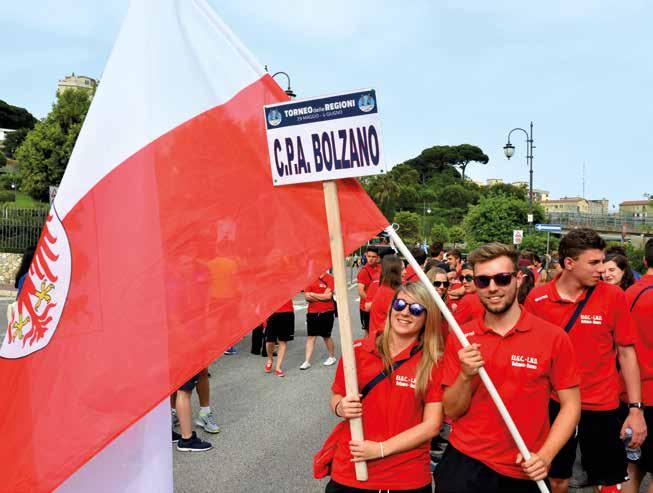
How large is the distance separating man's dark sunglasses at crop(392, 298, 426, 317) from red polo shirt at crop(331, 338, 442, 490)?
0.22 metres

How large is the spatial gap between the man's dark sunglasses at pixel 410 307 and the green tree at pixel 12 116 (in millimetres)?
131983

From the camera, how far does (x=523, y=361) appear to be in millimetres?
2654

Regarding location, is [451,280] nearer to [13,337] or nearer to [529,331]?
[529,331]

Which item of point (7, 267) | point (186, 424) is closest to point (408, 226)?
point (7, 267)

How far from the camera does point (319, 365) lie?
9.41 m

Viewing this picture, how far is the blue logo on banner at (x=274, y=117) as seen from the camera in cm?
260

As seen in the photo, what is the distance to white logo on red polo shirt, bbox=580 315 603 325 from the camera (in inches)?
144

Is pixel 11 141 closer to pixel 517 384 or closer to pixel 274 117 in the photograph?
pixel 274 117

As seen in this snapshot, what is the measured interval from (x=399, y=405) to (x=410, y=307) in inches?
17.8

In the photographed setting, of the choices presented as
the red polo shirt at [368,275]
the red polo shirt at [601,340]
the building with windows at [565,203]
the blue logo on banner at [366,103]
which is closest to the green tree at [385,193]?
the red polo shirt at [368,275]

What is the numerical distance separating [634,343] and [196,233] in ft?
8.96

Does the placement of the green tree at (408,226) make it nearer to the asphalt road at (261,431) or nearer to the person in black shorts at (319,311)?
the person in black shorts at (319,311)

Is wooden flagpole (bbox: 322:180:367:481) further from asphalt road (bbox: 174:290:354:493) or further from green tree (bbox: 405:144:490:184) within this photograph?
green tree (bbox: 405:144:490:184)

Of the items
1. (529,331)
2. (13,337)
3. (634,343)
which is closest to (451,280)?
(634,343)
